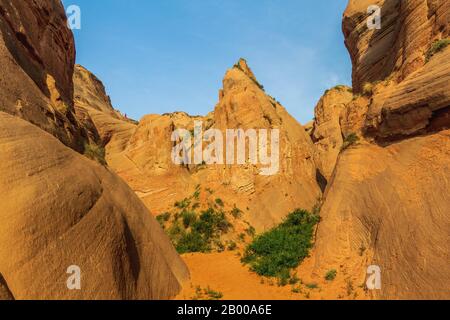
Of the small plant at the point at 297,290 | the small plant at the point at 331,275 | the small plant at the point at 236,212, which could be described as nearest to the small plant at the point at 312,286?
the small plant at the point at 297,290

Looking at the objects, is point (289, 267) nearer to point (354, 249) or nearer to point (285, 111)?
point (354, 249)

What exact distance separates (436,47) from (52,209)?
12.0 metres

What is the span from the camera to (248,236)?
17516mm

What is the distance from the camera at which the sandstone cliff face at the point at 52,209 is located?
16.0 feet

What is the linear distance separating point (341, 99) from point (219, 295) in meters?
28.9

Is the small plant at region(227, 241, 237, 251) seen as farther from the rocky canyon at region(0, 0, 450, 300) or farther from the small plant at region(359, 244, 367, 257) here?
the small plant at region(359, 244, 367, 257)

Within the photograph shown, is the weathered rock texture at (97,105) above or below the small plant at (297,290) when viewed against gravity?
above

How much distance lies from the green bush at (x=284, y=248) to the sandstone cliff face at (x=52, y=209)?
3.61 m

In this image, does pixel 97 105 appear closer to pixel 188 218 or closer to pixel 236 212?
pixel 188 218

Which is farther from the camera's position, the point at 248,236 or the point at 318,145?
the point at 318,145

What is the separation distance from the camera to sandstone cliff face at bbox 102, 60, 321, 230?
19.8m

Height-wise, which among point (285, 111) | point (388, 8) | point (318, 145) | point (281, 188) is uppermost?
point (388, 8)

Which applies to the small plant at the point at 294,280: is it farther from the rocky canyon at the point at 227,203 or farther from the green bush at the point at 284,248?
the green bush at the point at 284,248
